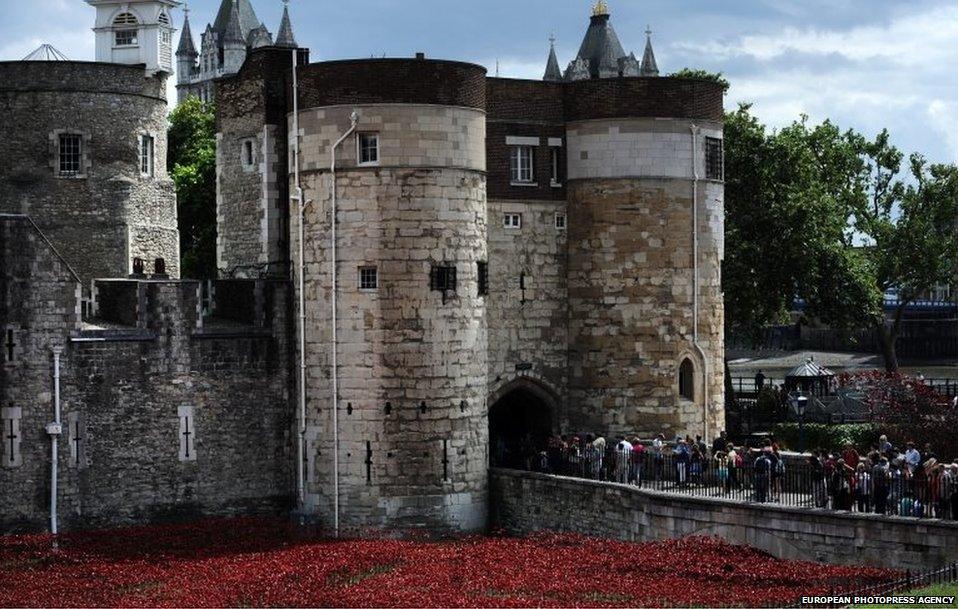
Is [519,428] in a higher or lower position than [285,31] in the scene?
lower

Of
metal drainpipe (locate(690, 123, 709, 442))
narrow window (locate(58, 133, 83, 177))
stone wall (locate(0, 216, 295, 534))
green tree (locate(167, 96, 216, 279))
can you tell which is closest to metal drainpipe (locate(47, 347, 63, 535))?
stone wall (locate(0, 216, 295, 534))

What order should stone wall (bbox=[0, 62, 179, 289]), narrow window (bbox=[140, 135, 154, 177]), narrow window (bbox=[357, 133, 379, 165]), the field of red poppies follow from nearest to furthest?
the field of red poppies < narrow window (bbox=[357, 133, 379, 165]) < stone wall (bbox=[0, 62, 179, 289]) < narrow window (bbox=[140, 135, 154, 177])

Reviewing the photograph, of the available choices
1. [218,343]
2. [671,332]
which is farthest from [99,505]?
[671,332]

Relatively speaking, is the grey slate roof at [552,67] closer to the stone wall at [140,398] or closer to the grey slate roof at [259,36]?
the grey slate roof at [259,36]

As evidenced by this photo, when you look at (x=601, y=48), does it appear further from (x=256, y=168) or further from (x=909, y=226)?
(x=256, y=168)

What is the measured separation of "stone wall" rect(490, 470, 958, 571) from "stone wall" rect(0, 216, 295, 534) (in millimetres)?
6189

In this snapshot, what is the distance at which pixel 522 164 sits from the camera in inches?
1964

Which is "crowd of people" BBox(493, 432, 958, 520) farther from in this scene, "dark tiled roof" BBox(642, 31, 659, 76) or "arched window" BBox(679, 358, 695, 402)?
"dark tiled roof" BBox(642, 31, 659, 76)

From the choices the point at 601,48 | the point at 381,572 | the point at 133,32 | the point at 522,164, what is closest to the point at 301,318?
the point at 381,572

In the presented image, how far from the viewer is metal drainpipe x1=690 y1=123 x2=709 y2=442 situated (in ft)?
163

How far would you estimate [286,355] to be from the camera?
150 feet

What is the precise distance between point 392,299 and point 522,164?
7.59 metres

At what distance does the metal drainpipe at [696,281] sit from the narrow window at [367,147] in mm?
9964

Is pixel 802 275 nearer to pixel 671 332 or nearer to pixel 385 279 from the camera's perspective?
pixel 671 332
